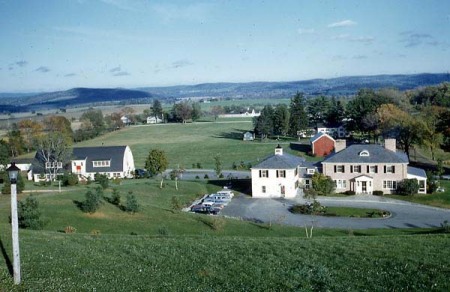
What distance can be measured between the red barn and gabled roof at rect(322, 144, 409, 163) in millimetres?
23494

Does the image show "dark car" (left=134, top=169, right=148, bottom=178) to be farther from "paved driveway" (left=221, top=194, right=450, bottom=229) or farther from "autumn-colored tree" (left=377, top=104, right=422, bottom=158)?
"autumn-colored tree" (left=377, top=104, right=422, bottom=158)

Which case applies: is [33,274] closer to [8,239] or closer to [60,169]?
[8,239]

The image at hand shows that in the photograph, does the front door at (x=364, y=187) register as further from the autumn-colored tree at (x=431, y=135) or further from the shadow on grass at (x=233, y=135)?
the shadow on grass at (x=233, y=135)

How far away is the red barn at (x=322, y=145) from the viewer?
7606 centimetres

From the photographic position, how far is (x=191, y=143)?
105625 mm

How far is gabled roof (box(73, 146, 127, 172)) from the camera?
66062mm

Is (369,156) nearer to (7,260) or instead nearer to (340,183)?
(340,183)

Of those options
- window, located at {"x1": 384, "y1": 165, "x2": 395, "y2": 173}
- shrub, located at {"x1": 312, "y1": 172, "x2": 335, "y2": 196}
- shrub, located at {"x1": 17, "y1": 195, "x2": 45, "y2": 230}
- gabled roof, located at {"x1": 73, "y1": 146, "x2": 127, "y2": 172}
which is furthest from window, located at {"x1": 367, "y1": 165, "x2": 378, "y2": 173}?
shrub, located at {"x1": 17, "y1": 195, "x2": 45, "y2": 230}

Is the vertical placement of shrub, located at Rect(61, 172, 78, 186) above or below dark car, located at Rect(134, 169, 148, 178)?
above

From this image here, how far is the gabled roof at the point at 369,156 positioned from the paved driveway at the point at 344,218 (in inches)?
157


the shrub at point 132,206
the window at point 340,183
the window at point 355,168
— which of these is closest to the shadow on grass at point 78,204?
the shrub at point 132,206

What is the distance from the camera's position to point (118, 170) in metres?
65.8

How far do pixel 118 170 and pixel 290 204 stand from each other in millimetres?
28260

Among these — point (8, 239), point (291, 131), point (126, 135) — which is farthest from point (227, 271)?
point (126, 135)
